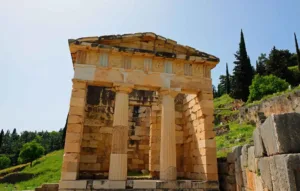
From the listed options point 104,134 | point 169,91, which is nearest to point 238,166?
point 169,91

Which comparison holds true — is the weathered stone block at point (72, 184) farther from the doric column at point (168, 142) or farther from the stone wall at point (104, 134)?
the doric column at point (168, 142)

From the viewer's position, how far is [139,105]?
13.2 m

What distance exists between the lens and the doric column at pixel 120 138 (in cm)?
882

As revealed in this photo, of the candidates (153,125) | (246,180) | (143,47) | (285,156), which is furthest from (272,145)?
(153,125)

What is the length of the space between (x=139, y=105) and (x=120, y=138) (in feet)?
13.7

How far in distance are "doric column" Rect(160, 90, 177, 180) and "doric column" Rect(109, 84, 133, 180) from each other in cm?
157

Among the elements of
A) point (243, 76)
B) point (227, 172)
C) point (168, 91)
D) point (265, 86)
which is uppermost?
point (243, 76)

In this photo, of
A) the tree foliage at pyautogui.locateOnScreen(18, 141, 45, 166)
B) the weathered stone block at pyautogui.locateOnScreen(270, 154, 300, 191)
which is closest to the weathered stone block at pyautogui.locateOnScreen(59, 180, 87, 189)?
the weathered stone block at pyautogui.locateOnScreen(270, 154, 300, 191)

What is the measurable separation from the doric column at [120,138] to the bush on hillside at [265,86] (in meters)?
32.1

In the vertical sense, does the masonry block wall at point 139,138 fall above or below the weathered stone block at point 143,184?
above

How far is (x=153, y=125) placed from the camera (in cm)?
1274

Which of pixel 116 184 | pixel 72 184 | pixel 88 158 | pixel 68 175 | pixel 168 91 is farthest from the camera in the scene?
pixel 88 158

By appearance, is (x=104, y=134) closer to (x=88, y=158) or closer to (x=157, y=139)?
(x=88, y=158)

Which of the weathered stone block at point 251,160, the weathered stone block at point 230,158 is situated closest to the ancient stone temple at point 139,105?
the weathered stone block at point 230,158
